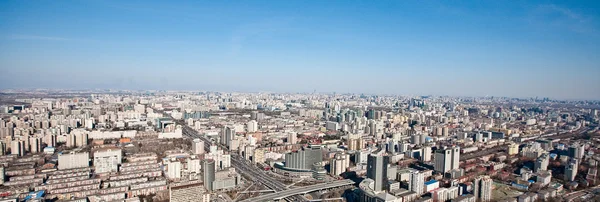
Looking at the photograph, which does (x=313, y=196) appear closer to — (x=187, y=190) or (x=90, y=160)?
(x=187, y=190)

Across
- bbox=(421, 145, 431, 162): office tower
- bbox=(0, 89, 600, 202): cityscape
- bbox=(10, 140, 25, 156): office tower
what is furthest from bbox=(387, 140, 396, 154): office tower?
bbox=(10, 140, 25, 156): office tower

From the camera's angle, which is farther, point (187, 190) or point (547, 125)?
point (547, 125)

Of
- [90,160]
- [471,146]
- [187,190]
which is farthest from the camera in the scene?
[471,146]

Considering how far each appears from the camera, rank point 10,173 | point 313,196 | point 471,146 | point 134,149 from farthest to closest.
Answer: point 471,146, point 134,149, point 10,173, point 313,196

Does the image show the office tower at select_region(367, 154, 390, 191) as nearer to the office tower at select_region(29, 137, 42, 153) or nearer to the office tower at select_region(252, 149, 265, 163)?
the office tower at select_region(252, 149, 265, 163)

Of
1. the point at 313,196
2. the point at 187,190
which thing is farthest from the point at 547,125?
the point at 187,190

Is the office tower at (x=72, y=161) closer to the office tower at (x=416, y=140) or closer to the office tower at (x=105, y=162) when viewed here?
the office tower at (x=105, y=162)

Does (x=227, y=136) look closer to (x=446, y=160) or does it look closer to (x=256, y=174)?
(x=256, y=174)
